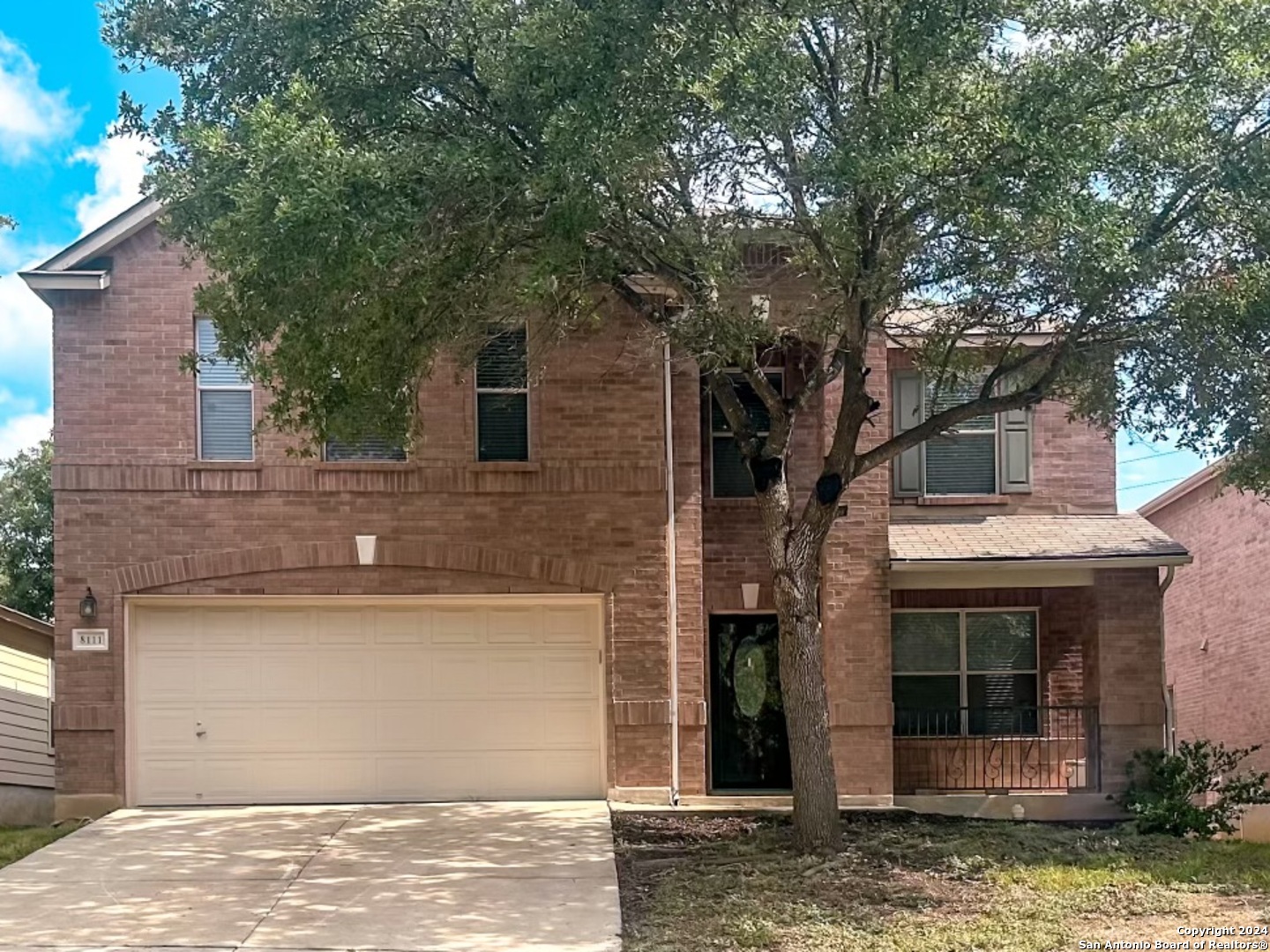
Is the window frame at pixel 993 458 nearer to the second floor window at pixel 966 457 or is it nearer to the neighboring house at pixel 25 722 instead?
the second floor window at pixel 966 457

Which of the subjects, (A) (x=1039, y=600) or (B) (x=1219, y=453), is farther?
(A) (x=1039, y=600)

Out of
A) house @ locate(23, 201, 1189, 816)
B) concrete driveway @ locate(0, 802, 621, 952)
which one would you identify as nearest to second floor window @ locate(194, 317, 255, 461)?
house @ locate(23, 201, 1189, 816)

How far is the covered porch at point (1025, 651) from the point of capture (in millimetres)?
13664

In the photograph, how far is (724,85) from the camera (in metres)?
8.30

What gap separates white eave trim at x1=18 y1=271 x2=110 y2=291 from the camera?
12789mm

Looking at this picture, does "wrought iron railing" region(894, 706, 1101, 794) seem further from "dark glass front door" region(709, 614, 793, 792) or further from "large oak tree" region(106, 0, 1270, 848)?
"large oak tree" region(106, 0, 1270, 848)

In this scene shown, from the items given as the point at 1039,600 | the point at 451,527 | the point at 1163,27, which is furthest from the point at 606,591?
the point at 1163,27

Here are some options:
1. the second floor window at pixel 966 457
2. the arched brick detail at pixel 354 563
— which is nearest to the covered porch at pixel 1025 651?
the second floor window at pixel 966 457

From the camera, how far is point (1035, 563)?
1346 centimetres

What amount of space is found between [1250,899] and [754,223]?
642cm

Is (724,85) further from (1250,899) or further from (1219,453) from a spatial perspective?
(1250,899)

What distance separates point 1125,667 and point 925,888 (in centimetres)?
558

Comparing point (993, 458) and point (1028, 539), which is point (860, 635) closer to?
point (1028, 539)

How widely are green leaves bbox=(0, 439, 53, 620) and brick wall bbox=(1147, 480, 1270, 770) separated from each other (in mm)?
21173
